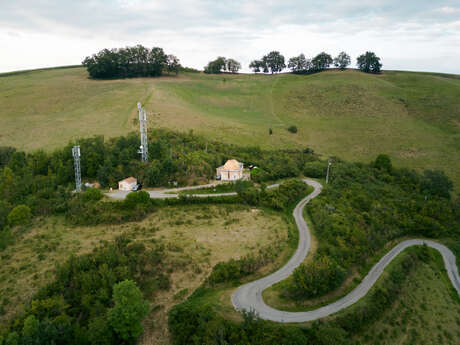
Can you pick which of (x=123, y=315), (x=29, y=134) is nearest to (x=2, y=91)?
(x=29, y=134)

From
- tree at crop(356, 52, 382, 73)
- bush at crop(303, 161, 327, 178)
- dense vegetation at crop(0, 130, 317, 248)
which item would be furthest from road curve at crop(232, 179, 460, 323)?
tree at crop(356, 52, 382, 73)

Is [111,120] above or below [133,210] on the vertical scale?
above

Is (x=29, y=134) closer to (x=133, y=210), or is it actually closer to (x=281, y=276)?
(x=133, y=210)

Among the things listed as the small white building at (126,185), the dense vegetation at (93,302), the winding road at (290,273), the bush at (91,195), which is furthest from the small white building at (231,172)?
the dense vegetation at (93,302)

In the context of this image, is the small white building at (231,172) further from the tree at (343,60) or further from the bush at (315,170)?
the tree at (343,60)

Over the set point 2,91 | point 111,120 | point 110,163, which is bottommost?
point 110,163

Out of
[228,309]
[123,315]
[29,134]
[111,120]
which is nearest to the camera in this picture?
[123,315]

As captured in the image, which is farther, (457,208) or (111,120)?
(111,120)
